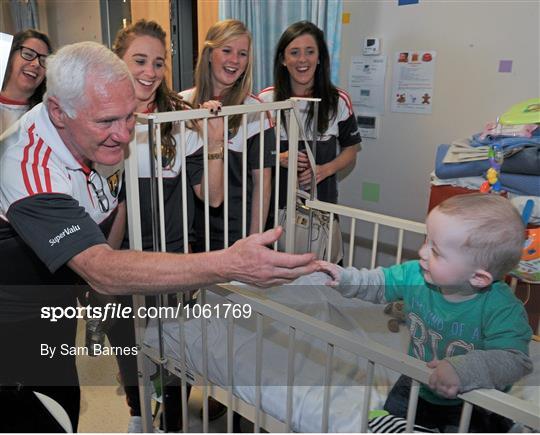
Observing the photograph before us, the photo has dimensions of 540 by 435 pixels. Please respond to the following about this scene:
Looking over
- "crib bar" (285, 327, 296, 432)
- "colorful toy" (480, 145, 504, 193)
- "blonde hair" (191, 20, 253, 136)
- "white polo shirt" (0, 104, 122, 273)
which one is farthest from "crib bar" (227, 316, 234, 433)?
"colorful toy" (480, 145, 504, 193)

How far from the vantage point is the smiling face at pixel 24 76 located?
1922 mm

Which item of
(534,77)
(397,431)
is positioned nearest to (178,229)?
(397,431)

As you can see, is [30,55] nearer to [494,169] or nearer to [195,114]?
[195,114]

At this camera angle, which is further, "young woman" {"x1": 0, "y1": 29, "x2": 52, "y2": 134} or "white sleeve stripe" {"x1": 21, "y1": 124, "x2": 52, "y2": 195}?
"young woman" {"x1": 0, "y1": 29, "x2": 52, "y2": 134}

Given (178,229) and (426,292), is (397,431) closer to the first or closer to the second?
(426,292)

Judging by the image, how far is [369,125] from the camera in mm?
2713

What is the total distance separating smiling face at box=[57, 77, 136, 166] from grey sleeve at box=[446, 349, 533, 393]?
2.90 ft

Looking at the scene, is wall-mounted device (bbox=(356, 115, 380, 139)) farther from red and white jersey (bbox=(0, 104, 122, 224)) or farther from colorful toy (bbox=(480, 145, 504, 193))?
red and white jersey (bbox=(0, 104, 122, 224))

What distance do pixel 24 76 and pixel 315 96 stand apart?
1202 millimetres

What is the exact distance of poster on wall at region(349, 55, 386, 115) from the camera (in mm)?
2598

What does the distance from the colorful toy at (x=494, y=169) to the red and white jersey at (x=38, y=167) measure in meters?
1.40

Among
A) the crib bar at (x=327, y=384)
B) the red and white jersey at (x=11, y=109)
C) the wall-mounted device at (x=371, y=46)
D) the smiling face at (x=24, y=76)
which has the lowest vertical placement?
the crib bar at (x=327, y=384)

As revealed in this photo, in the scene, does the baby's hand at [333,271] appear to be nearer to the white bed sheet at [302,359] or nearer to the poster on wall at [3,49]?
the white bed sheet at [302,359]

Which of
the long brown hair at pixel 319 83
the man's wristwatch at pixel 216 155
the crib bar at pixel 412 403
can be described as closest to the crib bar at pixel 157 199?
the man's wristwatch at pixel 216 155
